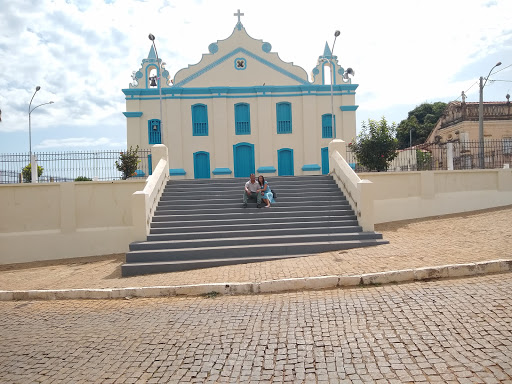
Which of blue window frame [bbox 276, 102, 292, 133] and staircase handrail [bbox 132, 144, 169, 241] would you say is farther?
blue window frame [bbox 276, 102, 292, 133]

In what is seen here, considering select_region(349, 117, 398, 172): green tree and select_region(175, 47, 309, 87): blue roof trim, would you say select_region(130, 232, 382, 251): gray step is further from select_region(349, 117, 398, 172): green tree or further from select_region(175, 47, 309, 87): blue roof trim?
select_region(175, 47, 309, 87): blue roof trim

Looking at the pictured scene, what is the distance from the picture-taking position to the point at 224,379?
3.84m

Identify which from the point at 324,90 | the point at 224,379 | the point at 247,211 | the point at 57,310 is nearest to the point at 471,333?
the point at 224,379

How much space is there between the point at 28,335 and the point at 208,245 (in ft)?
15.1

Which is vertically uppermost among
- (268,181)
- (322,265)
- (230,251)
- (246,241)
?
(268,181)

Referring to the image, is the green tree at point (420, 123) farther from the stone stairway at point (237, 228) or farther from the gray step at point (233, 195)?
the stone stairway at point (237, 228)

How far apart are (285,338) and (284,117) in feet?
58.3

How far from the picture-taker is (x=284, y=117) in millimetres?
21344

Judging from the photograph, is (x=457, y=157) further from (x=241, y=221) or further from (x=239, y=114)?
(x=239, y=114)

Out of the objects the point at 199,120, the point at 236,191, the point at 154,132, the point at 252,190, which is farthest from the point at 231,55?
the point at 252,190

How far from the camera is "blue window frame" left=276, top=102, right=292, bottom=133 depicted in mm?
21281

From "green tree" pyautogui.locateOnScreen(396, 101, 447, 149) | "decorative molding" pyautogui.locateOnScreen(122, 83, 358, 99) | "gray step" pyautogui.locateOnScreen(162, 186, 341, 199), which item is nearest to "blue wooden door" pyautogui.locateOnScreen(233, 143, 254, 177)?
"decorative molding" pyautogui.locateOnScreen(122, 83, 358, 99)

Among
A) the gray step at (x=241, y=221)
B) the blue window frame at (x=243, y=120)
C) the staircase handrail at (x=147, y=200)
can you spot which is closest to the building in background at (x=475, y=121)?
the blue window frame at (x=243, y=120)

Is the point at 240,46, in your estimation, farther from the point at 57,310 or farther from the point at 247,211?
the point at 57,310
